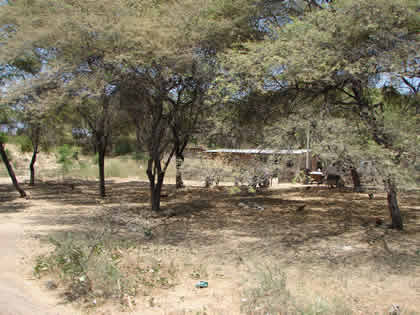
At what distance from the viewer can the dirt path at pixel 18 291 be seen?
4.30 meters

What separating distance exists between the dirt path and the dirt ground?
1 cm

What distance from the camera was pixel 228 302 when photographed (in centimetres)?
485

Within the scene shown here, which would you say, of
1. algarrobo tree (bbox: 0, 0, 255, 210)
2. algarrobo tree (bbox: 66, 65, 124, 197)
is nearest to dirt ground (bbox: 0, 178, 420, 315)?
algarrobo tree (bbox: 0, 0, 255, 210)

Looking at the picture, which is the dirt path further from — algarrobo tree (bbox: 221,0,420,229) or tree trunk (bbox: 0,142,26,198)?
tree trunk (bbox: 0,142,26,198)

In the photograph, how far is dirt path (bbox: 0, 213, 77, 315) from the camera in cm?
430

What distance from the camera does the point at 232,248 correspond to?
749cm

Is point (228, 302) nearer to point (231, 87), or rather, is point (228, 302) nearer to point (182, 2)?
point (231, 87)

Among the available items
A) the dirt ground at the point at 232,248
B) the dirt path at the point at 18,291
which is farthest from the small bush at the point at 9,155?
the dirt path at the point at 18,291

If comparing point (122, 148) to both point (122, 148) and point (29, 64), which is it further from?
point (29, 64)

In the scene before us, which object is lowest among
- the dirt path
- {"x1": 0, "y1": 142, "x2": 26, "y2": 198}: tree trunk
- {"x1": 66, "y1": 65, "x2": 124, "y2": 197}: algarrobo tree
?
the dirt path

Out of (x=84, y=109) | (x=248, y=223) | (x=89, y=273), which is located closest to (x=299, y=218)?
(x=248, y=223)

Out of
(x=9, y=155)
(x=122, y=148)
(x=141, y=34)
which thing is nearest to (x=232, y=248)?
(x=141, y=34)

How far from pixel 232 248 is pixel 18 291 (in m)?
3.97

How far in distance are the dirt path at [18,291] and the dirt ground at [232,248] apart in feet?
0.05
